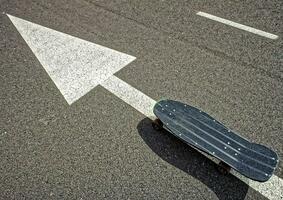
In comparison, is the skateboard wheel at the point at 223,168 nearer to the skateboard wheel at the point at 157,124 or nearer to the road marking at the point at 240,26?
the skateboard wheel at the point at 157,124

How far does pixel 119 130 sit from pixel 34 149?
1011 mm

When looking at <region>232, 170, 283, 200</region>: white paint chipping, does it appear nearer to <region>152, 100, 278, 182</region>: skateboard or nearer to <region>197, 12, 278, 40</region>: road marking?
<region>152, 100, 278, 182</region>: skateboard

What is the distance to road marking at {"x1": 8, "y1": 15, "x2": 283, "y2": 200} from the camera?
4.15 meters

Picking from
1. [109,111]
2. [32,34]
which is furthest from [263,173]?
[32,34]

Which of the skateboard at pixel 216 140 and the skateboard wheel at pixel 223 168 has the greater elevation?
the skateboard at pixel 216 140

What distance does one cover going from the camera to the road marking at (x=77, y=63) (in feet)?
13.6

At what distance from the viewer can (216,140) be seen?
3.28 metres

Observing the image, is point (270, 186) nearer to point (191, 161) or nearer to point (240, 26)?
point (191, 161)

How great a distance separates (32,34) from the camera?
5367 mm

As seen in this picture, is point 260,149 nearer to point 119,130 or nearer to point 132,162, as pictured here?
point 132,162

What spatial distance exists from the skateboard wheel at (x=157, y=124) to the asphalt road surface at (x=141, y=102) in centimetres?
7

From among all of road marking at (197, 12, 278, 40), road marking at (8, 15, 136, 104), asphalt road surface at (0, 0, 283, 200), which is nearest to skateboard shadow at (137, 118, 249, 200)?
asphalt road surface at (0, 0, 283, 200)

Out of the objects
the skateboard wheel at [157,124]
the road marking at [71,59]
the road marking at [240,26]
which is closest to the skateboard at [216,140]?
the skateboard wheel at [157,124]

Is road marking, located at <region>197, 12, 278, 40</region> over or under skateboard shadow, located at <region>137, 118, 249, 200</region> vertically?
over
